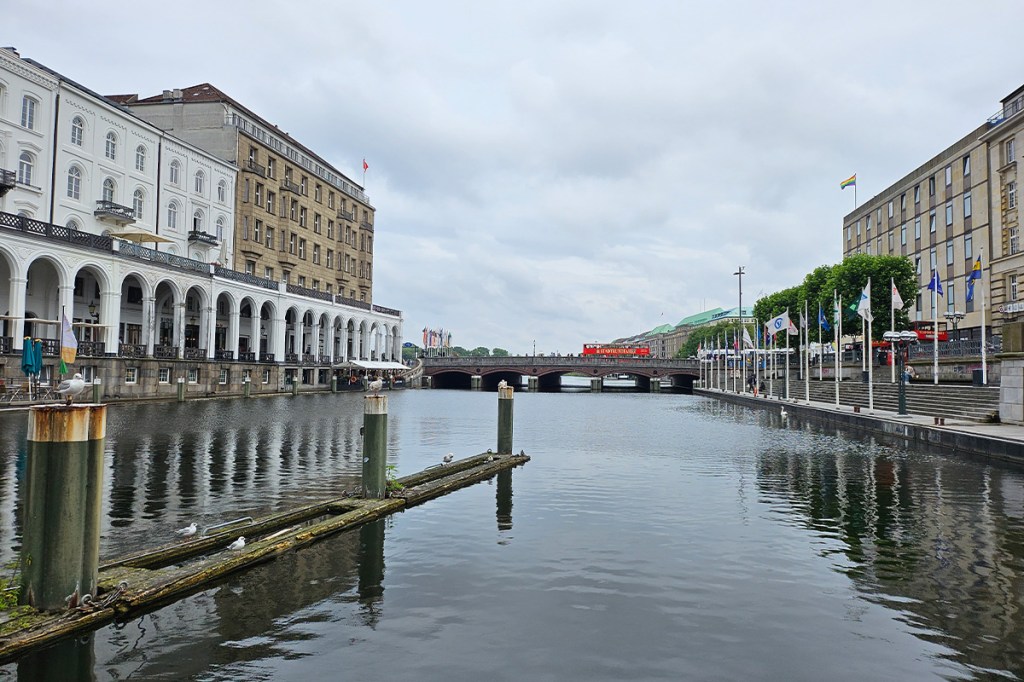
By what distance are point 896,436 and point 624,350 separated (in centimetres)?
10040

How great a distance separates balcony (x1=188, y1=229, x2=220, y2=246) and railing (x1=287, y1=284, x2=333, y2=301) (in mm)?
9655

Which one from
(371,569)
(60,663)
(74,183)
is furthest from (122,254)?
(60,663)

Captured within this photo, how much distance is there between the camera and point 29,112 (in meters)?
46.2

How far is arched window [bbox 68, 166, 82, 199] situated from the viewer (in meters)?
50.1

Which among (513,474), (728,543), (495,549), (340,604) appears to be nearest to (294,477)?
(513,474)

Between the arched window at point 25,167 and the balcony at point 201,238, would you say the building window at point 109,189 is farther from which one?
the balcony at point 201,238

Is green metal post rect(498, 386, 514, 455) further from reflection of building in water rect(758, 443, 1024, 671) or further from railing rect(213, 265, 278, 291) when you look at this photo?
railing rect(213, 265, 278, 291)

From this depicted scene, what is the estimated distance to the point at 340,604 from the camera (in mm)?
8484

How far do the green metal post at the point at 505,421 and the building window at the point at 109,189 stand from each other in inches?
1769

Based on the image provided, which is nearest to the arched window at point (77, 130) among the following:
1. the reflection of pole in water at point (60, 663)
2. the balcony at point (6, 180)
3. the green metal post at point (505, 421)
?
the balcony at point (6, 180)

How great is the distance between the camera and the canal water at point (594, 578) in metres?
6.89

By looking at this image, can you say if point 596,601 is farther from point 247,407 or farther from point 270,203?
point 270,203

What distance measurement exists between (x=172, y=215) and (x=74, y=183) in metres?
11.1

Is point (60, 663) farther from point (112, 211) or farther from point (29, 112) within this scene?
point (112, 211)
